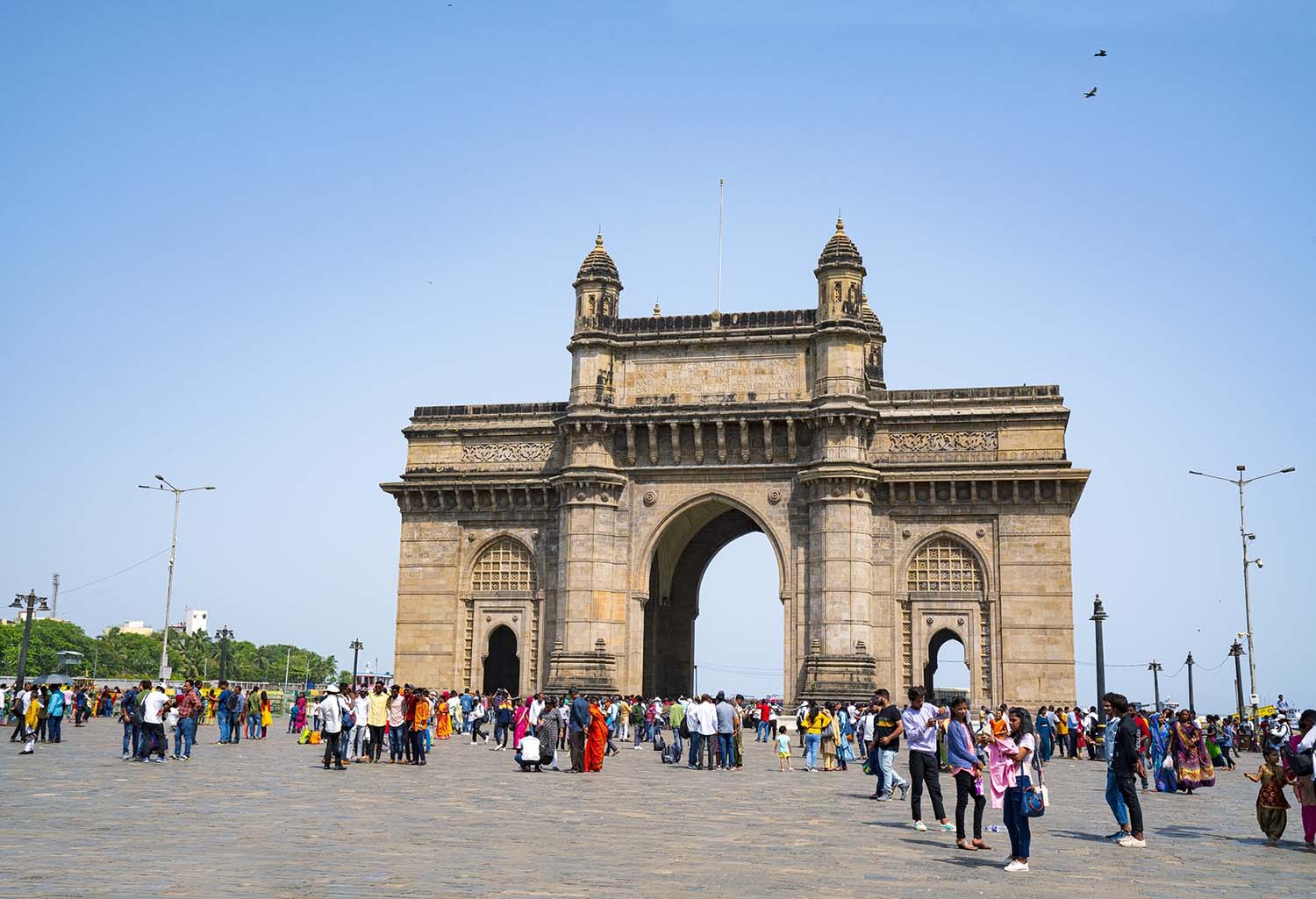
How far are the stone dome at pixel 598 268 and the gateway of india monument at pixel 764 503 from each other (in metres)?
0.08

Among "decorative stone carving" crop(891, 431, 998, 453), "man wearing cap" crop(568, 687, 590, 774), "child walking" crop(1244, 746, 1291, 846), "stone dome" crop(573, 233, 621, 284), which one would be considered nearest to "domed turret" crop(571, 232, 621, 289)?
"stone dome" crop(573, 233, 621, 284)

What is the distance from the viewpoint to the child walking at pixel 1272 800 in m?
15.6

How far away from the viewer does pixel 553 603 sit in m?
45.0

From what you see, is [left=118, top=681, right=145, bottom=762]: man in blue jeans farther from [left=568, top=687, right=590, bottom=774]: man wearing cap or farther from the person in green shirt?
the person in green shirt

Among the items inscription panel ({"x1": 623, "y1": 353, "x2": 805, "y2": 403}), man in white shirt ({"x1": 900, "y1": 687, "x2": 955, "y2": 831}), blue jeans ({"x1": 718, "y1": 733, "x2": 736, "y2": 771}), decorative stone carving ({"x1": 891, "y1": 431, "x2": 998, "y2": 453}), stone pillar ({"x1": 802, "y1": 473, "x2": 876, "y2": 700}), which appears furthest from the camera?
inscription panel ({"x1": 623, "y1": 353, "x2": 805, "y2": 403})

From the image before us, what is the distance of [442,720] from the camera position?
3947 cm

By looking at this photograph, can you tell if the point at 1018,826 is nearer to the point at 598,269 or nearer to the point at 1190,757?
the point at 1190,757

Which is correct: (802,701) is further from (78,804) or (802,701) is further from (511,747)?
(78,804)

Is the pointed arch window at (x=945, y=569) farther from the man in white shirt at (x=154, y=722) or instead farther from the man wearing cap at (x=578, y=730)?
the man in white shirt at (x=154, y=722)

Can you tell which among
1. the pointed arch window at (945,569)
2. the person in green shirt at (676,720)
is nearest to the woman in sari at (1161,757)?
the person in green shirt at (676,720)

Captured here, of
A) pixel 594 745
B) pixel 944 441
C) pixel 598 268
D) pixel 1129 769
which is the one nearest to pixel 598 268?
pixel 598 268

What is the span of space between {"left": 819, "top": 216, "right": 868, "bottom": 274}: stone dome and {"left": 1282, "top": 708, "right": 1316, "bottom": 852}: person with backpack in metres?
29.5

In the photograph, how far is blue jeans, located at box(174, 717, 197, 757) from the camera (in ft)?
86.2

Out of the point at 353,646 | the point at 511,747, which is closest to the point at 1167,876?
the point at 511,747
